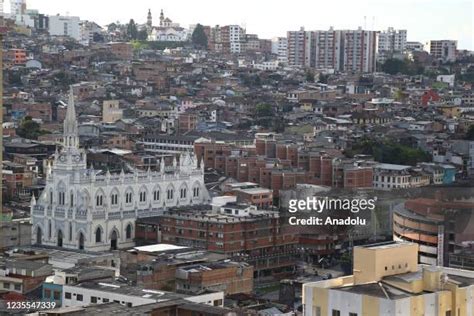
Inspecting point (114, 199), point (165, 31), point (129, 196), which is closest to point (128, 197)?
point (129, 196)

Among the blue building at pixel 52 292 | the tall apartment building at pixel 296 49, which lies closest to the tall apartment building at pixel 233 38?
the tall apartment building at pixel 296 49

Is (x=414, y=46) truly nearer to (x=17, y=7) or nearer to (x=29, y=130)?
(x=17, y=7)

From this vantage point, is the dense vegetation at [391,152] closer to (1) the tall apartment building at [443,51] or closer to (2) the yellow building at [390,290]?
(2) the yellow building at [390,290]

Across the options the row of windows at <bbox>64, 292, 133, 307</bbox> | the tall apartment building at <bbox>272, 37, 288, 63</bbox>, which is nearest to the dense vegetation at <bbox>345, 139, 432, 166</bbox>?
the row of windows at <bbox>64, 292, 133, 307</bbox>

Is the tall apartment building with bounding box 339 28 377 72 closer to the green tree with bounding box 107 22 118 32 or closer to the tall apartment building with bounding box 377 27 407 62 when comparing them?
the tall apartment building with bounding box 377 27 407 62

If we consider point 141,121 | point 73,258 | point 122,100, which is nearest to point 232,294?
A: point 73,258

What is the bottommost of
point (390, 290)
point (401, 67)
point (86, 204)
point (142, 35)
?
point (86, 204)

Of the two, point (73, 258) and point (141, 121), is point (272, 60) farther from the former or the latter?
point (73, 258)
